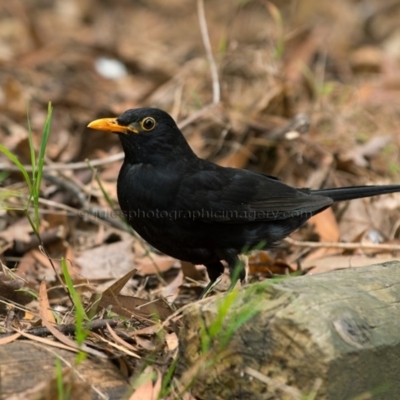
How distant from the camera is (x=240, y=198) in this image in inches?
183

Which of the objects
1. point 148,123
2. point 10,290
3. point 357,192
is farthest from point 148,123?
point 357,192

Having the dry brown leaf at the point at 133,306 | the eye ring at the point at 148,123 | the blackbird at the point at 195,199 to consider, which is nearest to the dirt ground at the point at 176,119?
the dry brown leaf at the point at 133,306

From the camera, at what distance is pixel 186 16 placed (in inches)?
454

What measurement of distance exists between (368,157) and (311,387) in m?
4.15

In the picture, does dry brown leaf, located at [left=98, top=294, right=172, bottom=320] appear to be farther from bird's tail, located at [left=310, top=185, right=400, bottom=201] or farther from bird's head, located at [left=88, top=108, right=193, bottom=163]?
bird's tail, located at [left=310, top=185, right=400, bottom=201]

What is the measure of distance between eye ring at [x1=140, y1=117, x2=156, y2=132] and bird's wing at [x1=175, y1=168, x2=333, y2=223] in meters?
0.38

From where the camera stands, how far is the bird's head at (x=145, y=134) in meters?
4.52

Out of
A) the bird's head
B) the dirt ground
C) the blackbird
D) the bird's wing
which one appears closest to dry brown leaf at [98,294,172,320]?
the dirt ground

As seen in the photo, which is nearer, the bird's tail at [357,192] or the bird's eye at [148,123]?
the bird's eye at [148,123]

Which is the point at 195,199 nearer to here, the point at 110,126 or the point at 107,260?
the point at 110,126

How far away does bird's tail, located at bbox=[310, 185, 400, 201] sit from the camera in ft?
15.7

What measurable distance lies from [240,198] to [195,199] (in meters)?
0.38

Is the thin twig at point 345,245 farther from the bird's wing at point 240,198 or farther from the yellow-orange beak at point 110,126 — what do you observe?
the yellow-orange beak at point 110,126

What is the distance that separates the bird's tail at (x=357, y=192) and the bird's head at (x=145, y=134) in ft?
3.46
